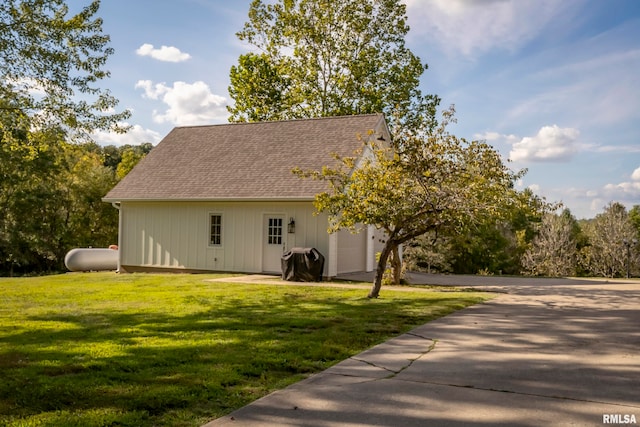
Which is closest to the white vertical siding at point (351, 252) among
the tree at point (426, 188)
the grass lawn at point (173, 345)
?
the grass lawn at point (173, 345)

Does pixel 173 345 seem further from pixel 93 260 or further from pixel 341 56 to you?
pixel 341 56

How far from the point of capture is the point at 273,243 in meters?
17.6

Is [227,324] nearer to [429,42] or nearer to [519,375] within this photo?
[519,375]

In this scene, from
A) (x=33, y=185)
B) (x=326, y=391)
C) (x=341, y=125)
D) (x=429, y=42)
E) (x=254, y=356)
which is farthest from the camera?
(x=33, y=185)

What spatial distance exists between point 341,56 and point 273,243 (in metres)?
17.0

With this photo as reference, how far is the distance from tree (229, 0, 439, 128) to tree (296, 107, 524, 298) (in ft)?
63.6

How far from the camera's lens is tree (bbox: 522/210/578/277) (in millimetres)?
31203

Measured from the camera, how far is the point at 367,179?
1168 centimetres

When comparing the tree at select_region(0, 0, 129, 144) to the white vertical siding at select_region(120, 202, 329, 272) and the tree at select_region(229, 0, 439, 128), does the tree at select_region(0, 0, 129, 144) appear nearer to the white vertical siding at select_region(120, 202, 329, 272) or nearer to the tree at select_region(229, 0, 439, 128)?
the white vertical siding at select_region(120, 202, 329, 272)

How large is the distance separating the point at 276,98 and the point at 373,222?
23.3m

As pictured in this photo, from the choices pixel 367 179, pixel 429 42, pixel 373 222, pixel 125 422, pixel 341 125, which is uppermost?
pixel 429 42

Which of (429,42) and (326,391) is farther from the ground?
(429,42)

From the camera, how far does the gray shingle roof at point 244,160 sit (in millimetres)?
17812

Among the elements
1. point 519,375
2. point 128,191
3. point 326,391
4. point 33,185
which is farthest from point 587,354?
point 33,185
